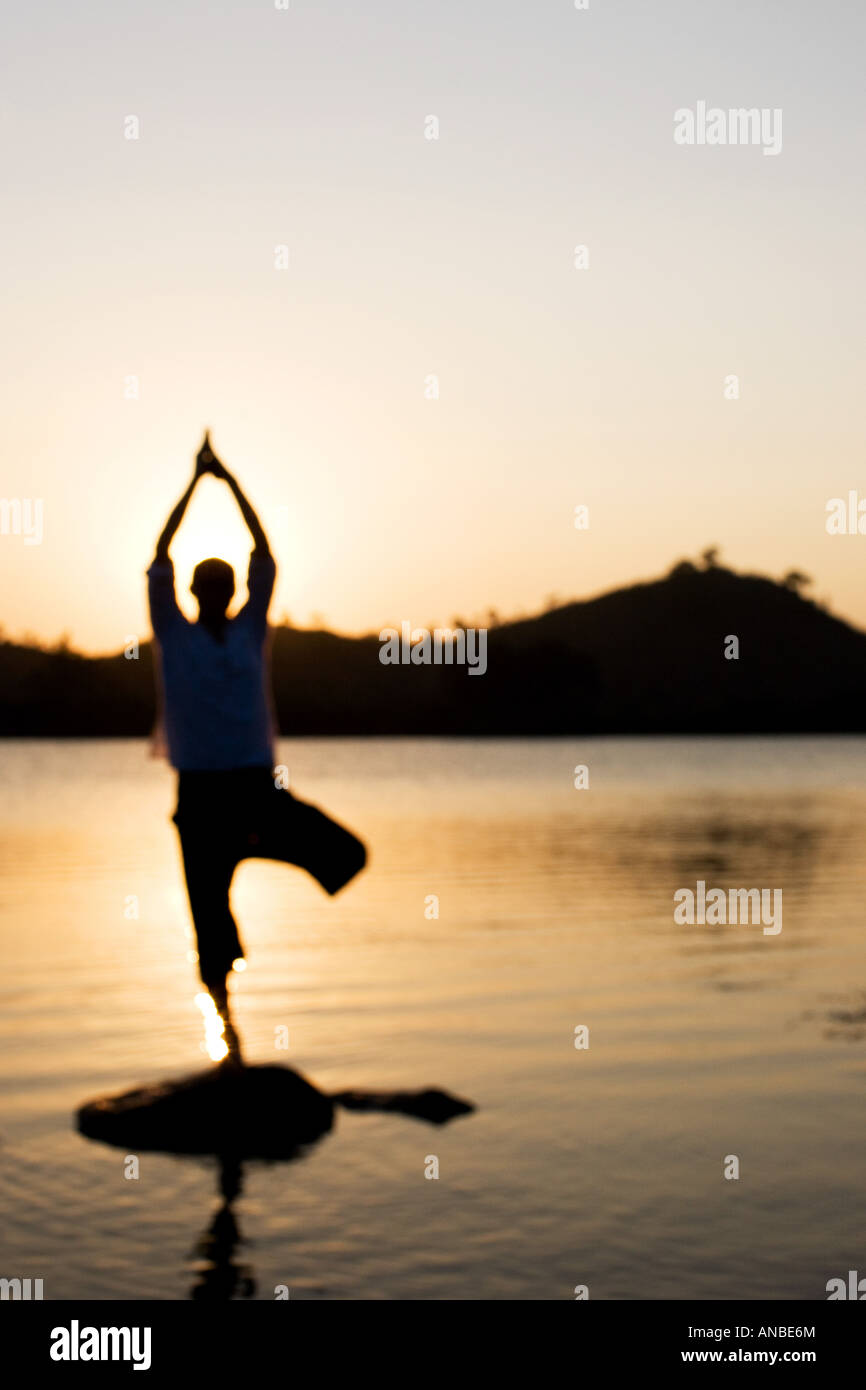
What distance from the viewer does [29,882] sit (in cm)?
2419

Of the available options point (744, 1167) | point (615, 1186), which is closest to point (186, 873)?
point (615, 1186)

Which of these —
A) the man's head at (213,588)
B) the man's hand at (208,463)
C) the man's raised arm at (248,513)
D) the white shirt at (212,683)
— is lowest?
the white shirt at (212,683)

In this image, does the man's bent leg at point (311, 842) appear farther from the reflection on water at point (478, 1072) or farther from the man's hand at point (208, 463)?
the man's hand at point (208, 463)

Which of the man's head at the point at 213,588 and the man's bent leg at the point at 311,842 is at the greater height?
the man's head at the point at 213,588

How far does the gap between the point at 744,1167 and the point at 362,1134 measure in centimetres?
201

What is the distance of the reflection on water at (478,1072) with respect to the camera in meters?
6.70

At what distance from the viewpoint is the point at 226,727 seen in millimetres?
7879

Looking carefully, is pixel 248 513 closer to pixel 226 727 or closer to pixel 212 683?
pixel 212 683

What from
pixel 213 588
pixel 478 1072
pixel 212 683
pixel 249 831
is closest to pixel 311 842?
pixel 249 831

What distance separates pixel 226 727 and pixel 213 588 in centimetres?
76

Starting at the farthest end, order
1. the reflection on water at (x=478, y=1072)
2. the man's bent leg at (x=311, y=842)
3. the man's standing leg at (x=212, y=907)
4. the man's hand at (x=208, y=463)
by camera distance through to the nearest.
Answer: the man's standing leg at (x=212, y=907)
the man's bent leg at (x=311, y=842)
the man's hand at (x=208, y=463)
the reflection on water at (x=478, y=1072)

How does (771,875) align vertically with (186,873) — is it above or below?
below

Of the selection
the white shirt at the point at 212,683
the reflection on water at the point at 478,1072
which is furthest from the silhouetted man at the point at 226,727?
the reflection on water at the point at 478,1072
